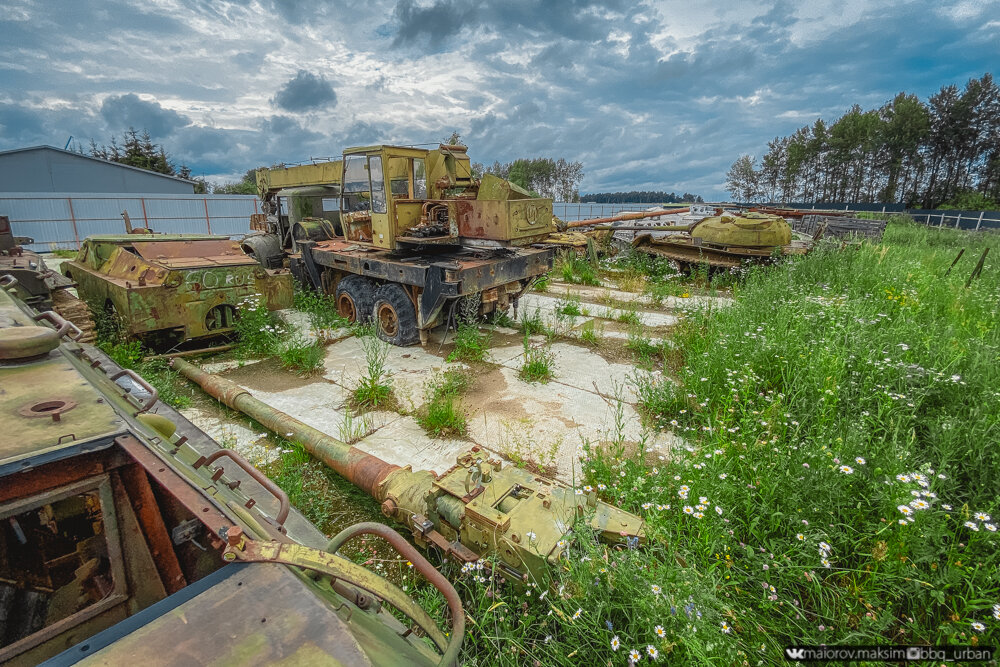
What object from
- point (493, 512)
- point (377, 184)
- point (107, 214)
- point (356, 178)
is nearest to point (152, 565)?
point (493, 512)

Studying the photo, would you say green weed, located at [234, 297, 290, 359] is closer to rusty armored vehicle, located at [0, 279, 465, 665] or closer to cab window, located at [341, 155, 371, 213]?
cab window, located at [341, 155, 371, 213]

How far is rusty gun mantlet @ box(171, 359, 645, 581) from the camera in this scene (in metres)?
2.14

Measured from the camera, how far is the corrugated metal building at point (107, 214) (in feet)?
56.1

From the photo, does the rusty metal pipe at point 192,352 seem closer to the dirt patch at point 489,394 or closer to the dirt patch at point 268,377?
the dirt patch at point 268,377

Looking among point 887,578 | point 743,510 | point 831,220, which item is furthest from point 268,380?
point 831,220

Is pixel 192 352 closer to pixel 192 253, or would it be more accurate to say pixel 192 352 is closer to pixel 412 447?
pixel 192 253

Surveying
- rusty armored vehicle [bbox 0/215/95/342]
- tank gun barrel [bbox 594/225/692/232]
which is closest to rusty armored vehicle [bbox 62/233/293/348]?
rusty armored vehicle [bbox 0/215/95/342]

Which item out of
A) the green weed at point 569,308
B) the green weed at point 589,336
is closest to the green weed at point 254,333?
the green weed at point 589,336

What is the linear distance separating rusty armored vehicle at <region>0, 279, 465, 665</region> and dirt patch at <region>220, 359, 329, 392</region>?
126 inches

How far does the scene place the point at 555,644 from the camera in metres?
1.94

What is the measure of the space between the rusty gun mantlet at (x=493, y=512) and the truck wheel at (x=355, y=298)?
4517 mm

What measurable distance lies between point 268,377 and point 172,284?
1605mm

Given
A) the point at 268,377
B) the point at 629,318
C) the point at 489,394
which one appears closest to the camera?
the point at 489,394

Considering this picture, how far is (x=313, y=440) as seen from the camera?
3.59 meters
